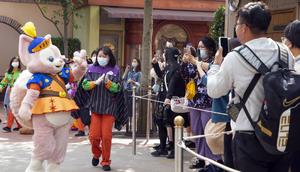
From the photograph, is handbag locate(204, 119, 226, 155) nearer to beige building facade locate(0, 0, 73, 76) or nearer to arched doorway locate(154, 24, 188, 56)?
arched doorway locate(154, 24, 188, 56)

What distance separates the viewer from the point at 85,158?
28.8ft

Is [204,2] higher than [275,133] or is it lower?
higher

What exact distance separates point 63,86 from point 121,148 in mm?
3581

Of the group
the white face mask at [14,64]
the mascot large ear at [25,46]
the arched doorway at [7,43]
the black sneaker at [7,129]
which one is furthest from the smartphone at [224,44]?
the arched doorway at [7,43]

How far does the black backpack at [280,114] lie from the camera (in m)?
3.49

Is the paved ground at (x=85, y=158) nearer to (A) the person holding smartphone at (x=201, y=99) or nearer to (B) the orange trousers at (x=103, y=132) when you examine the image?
(B) the orange trousers at (x=103, y=132)

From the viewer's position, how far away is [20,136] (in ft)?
38.7

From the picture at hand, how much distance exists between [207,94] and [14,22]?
16.2 meters

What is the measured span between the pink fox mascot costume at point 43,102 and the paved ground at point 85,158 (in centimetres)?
144

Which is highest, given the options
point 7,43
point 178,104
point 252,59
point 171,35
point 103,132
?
point 171,35

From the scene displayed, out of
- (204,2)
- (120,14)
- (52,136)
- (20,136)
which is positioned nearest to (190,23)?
(204,2)

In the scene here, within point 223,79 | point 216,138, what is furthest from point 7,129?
point 223,79

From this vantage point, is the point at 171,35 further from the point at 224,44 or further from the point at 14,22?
the point at 224,44

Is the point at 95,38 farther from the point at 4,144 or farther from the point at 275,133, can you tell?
the point at 275,133
